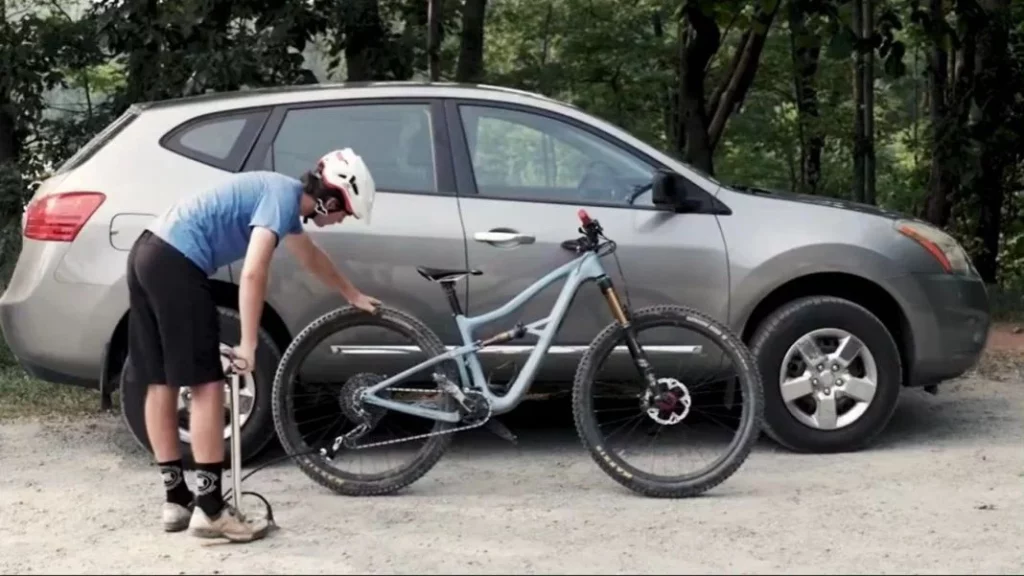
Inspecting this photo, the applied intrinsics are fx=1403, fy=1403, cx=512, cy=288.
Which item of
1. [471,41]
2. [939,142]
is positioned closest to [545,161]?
[471,41]

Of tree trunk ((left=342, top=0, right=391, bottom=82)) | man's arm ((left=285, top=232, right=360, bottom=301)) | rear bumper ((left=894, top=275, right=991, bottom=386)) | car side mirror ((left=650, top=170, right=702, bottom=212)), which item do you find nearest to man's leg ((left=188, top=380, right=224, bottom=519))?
man's arm ((left=285, top=232, right=360, bottom=301))

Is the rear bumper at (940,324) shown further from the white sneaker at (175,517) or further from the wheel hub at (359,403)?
the white sneaker at (175,517)

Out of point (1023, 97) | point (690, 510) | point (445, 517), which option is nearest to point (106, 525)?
point (445, 517)

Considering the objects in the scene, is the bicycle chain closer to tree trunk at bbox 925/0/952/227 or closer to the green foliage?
the green foliage

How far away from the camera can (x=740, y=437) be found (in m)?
6.06

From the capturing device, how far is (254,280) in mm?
5125

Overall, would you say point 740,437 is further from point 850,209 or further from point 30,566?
point 30,566

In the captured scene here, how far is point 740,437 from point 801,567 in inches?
45.0

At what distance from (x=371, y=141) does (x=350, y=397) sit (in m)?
1.34

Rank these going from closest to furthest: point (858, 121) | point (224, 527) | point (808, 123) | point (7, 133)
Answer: point (224, 527), point (7, 133), point (858, 121), point (808, 123)

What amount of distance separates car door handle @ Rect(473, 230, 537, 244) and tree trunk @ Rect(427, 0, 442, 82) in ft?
21.0

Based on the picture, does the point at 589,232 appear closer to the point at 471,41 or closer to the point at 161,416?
the point at 161,416

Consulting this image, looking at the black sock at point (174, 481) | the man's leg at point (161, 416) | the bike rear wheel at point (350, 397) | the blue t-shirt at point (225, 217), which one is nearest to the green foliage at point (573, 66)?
the bike rear wheel at point (350, 397)

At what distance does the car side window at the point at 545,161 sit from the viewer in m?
6.72
